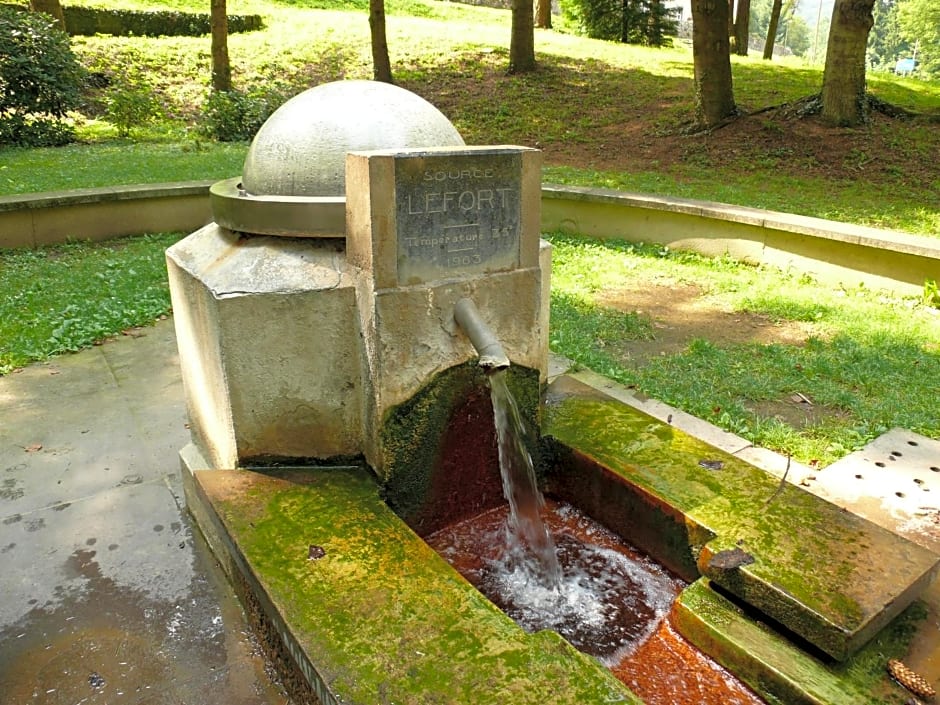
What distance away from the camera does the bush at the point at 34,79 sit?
11977mm

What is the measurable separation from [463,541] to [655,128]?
11282mm

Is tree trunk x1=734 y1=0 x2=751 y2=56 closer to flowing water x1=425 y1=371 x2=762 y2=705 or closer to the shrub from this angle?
the shrub

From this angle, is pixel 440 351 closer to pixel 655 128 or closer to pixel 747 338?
pixel 747 338

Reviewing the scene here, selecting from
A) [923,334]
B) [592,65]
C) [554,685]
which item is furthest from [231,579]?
[592,65]

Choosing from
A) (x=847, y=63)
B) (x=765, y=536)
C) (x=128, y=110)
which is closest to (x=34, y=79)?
(x=128, y=110)

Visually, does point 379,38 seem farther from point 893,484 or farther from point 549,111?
point 893,484

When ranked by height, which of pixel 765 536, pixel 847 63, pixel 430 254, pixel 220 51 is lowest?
pixel 765 536

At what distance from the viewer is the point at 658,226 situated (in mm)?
Result: 7828

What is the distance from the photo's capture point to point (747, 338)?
525cm

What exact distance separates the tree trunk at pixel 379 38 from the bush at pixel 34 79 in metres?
5.48

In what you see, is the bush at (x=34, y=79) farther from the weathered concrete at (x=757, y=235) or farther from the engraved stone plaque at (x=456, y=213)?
the engraved stone plaque at (x=456, y=213)

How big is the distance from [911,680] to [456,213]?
2.00m

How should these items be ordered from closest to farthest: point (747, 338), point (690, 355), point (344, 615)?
point (344, 615), point (690, 355), point (747, 338)

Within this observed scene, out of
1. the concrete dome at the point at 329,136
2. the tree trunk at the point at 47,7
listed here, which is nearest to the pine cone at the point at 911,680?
the concrete dome at the point at 329,136
